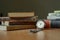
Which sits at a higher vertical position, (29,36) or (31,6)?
(31,6)

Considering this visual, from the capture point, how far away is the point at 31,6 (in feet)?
5.03

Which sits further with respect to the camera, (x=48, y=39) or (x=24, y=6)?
(x=24, y=6)

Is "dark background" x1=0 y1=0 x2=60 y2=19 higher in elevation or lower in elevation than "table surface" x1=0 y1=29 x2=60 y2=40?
higher

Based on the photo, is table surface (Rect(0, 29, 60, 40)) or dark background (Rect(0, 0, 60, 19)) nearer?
table surface (Rect(0, 29, 60, 40))

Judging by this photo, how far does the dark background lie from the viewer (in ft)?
5.03

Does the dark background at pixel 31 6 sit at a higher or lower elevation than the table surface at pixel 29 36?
higher

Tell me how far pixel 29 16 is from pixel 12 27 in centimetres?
20

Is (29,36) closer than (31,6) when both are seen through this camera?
Yes

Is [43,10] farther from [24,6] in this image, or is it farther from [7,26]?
[7,26]

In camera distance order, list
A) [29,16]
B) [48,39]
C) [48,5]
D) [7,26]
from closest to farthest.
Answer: [48,39], [7,26], [29,16], [48,5]

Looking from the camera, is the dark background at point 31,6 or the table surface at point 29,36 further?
the dark background at point 31,6

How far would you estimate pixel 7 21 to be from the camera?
4.18 ft

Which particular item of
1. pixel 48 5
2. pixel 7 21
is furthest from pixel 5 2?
pixel 48 5

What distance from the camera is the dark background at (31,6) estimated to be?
5.03 ft
